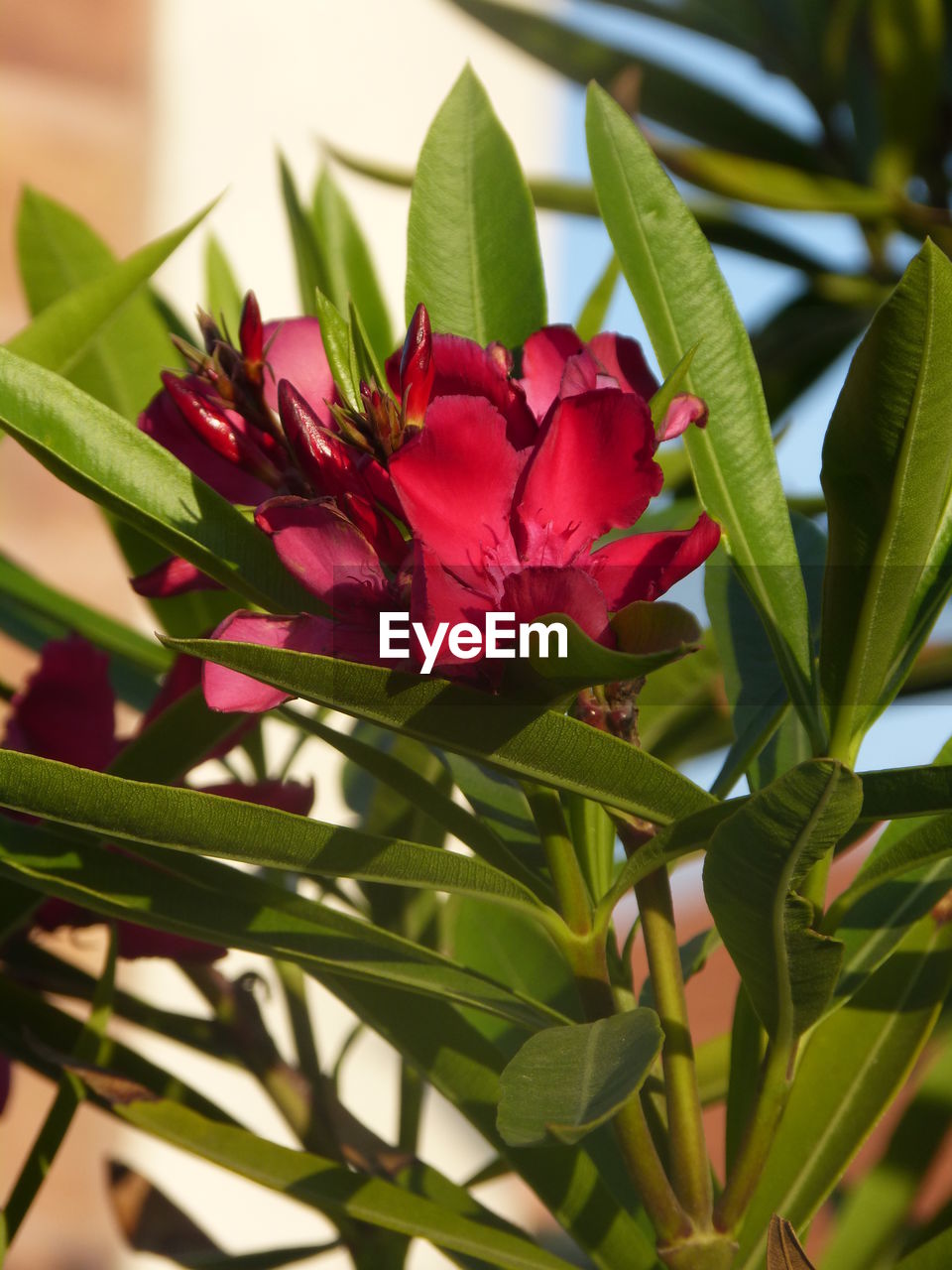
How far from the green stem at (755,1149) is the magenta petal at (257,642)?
21 centimetres

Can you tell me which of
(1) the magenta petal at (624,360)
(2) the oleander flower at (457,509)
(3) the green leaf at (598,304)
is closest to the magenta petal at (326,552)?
(2) the oleander flower at (457,509)

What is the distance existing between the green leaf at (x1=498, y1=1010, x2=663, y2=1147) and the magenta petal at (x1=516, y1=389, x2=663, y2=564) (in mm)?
132

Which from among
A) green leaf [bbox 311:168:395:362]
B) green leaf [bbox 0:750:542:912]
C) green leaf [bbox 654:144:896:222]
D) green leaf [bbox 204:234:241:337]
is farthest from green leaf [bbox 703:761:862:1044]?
green leaf [bbox 654:144:896:222]

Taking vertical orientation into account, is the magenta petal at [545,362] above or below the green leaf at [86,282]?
below

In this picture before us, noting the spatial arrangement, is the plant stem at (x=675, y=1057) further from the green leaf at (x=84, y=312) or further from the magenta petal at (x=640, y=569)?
the green leaf at (x=84, y=312)

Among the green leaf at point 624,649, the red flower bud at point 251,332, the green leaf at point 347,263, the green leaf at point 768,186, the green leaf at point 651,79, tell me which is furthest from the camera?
the green leaf at point 651,79

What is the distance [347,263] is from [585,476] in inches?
19.7

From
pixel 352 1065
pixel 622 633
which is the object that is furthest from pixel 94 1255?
pixel 622 633

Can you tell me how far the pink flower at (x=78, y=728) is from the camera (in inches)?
21.6

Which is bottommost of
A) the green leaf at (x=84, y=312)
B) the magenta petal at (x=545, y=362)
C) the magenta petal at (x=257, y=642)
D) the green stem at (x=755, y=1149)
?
the green stem at (x=755, y=1149)

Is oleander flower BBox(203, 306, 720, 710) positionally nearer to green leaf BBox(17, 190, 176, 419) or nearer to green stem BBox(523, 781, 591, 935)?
green stem BBox(523, 781, 591, 935)

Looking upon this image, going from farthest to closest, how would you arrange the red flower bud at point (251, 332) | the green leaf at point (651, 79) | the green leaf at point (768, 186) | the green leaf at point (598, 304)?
the green leaf at point (651, 79) < the green leaf at point (768, 186) < the green leaf at point (598, 304) < the red flower bud at point (251, 332)

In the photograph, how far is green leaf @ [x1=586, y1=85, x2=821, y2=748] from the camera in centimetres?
44

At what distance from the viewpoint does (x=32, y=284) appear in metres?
0.68
